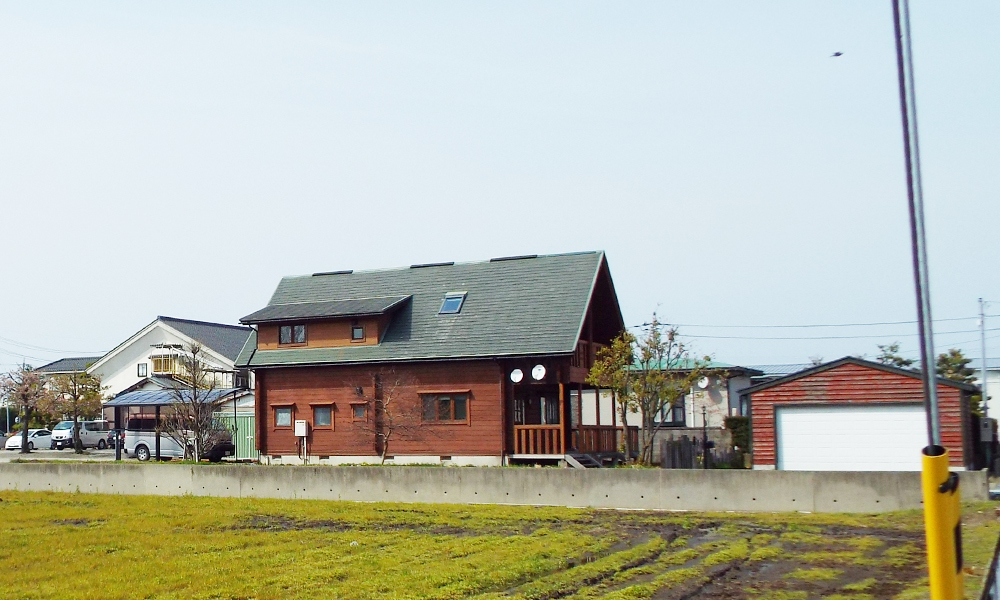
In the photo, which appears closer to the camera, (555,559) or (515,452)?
(555,559)

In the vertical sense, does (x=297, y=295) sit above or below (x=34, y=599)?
above

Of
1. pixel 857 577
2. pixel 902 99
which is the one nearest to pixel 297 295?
pixel 857 577

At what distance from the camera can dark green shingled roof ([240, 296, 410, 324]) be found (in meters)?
39.6

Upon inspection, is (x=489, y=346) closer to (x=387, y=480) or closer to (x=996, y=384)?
(x=387, y=480)

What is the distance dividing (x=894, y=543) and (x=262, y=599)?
431 inches

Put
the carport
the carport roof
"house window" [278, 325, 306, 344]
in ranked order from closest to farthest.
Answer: "house window" [278, 325, 306, 344] → the carport → the carport roof

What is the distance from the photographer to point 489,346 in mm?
36969

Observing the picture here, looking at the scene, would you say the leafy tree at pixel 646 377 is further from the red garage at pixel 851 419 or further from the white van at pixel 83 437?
the white van at pixel 83 437

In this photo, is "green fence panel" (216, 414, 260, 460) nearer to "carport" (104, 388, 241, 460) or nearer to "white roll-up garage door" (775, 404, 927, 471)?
"carport" (104, 388, 241, 460)

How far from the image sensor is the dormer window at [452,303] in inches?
1558

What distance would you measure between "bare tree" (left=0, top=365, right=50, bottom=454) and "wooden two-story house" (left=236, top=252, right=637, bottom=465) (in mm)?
24358

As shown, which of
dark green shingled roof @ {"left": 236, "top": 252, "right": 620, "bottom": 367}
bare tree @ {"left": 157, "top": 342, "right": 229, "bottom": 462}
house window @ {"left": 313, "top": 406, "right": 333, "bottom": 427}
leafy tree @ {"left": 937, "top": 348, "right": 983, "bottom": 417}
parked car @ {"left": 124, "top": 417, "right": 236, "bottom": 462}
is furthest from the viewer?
leafy tree @ {"left": 937, "top": 348, "right": 983, "bottom": 417}

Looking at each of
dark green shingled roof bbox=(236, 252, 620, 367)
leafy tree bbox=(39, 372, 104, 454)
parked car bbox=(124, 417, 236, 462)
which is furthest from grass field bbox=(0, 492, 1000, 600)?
leafy tree bbox=(39, 372, 104, 454)

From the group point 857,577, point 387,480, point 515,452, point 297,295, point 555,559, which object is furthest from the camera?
point 297,295
